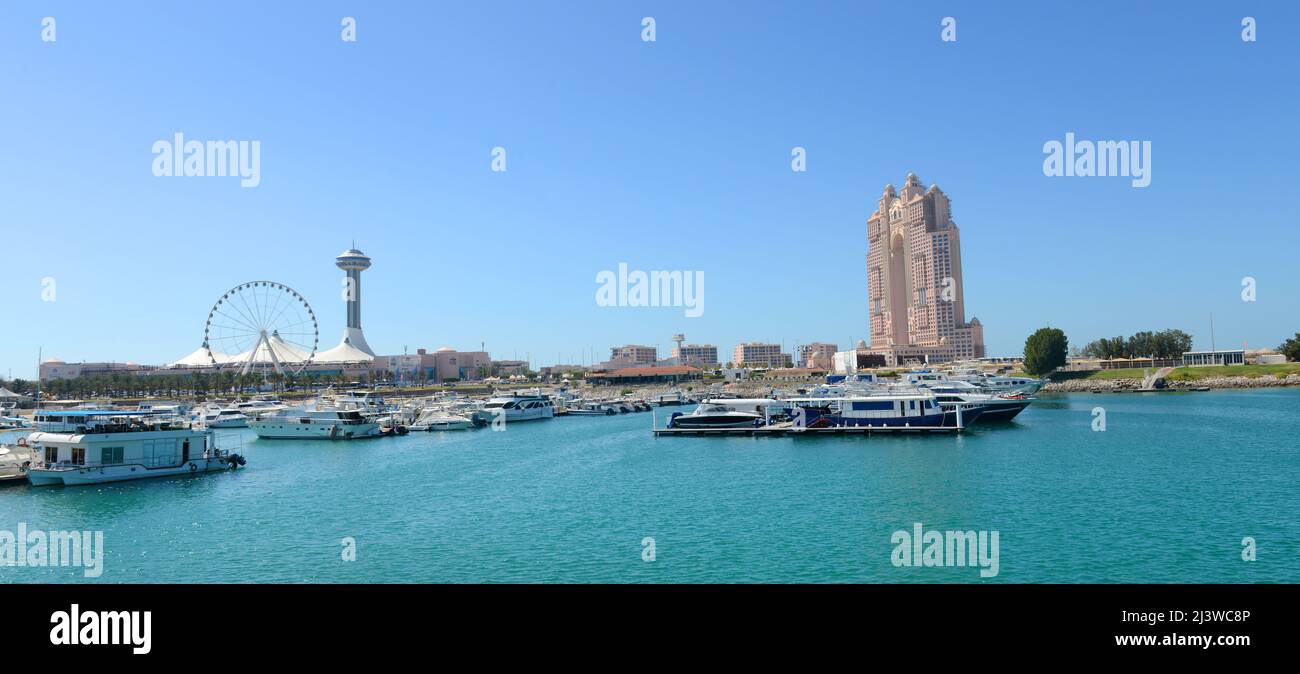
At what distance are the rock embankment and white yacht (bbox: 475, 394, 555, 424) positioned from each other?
76.1 metres

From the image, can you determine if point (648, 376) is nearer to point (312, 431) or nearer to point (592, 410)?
point (592, 410)

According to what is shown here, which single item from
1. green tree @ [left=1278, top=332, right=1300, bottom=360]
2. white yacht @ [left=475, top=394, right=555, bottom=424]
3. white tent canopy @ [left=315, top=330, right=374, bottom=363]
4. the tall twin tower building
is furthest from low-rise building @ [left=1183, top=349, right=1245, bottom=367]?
white tent canopy @ [left=315, top=330, right=374, bottom=363]

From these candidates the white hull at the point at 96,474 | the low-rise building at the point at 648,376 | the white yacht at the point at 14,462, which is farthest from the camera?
the low-rise building at the point at 648,376

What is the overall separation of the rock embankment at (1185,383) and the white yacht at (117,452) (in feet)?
359

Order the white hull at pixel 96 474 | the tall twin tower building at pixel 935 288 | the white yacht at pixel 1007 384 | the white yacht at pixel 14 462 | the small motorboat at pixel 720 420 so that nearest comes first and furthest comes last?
1. the white hull at pixel 96 474
2. the white yacht at pixel 14 462
3. the small motorboat at pixel 720 420
4. the white yacht at pixel 1007 384
5. the tall twin tower building at pixel 935 288

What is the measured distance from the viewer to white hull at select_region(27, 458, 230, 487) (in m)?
32.0

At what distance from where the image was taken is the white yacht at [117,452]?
32.3 m

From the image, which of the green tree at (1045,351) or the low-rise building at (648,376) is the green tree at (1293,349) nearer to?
the green tree at (1045,351)

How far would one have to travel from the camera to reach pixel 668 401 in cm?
10206

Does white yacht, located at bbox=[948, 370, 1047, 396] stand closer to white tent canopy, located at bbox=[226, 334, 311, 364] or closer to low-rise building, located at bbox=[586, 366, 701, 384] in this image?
low-rise building, located at bbox=[586, 366, 701, 384]

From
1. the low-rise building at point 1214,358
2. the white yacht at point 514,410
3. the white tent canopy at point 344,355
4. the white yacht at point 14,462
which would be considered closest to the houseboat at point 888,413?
the white yacht at point 514,410

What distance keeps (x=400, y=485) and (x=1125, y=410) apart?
2535 inches

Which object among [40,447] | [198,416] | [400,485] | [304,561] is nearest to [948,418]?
[400,485]
